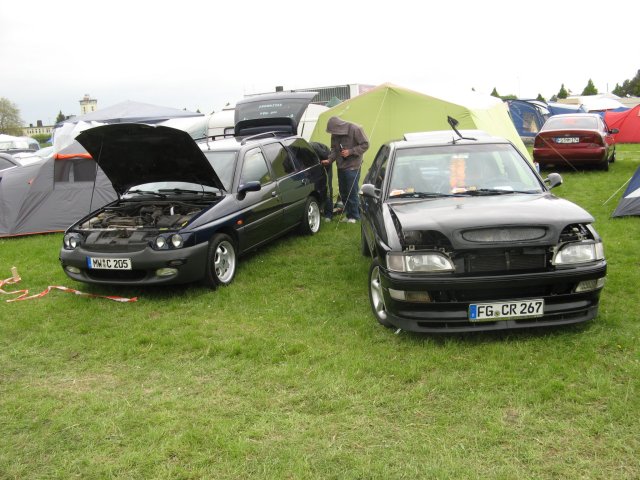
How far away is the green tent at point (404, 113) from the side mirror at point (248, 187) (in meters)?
3.99

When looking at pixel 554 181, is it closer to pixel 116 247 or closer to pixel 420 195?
pixel 420 195

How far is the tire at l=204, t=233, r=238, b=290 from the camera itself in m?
5.84

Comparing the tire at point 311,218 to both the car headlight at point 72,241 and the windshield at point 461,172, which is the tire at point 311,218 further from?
the car headlight at point 72,241

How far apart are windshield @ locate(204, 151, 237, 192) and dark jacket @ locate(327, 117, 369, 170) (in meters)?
2.48

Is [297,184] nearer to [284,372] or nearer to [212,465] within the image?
[284,372]

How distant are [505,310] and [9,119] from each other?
71.3m

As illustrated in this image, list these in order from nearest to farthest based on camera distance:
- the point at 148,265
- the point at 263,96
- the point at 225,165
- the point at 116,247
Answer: the point at 148,265 < the point at 116,247 < the point at 225,165 < the point at 263,96

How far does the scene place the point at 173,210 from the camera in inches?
243

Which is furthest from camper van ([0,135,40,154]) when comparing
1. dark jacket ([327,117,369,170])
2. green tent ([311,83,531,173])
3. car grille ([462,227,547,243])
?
car grille ([462,227,547,243])

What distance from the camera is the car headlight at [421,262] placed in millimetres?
3967

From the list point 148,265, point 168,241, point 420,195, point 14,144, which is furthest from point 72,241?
point 14,144

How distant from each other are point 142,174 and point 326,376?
13.1ft

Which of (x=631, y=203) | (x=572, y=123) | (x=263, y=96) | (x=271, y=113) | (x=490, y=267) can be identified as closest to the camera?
(x=490, y=267)

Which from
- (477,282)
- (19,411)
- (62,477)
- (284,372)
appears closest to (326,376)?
(284,372)
